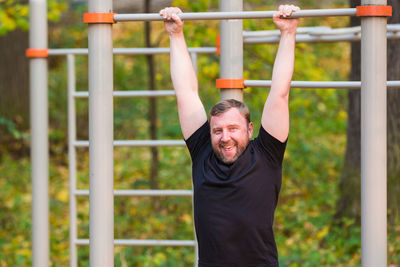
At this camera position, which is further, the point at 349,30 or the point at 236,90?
the point at 349,30

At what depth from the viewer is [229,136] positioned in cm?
255

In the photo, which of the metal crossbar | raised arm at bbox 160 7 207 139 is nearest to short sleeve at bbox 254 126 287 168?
raised arm at bbox 160 7 207 139

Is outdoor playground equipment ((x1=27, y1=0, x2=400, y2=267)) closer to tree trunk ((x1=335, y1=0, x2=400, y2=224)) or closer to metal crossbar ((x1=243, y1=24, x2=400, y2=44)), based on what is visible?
metal crossbar ((x1=243, y1=24, x2=400, y2=44))

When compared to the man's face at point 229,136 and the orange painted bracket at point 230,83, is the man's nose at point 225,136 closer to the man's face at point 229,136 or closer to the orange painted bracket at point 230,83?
the man's face at point 229,136

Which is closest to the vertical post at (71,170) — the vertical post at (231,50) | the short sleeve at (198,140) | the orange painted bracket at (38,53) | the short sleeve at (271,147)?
the orange painted bracket at (38,53)

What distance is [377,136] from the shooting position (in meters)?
2.62

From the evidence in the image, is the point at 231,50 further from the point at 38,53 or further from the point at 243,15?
the point at 38,53

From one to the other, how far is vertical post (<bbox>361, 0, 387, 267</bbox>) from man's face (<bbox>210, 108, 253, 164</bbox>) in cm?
50

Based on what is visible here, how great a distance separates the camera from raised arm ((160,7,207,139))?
2.74 metres

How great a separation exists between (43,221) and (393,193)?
2.64m

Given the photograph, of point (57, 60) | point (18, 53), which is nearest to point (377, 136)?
point (18, 53)

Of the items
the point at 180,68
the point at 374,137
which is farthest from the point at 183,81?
the point at 374,137

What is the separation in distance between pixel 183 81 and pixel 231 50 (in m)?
0.60

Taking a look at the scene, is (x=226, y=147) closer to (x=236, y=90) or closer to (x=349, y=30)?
(x=236, y=90)
